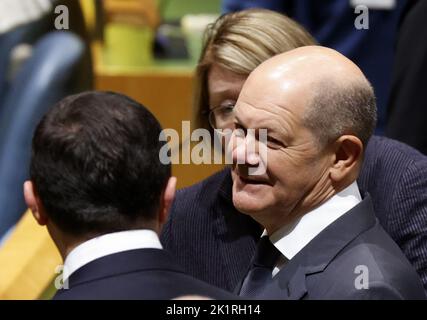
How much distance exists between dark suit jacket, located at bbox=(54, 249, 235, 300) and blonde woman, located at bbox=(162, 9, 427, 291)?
50 cm

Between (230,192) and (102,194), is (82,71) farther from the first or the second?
(102,194)

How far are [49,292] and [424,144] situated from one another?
1.08m

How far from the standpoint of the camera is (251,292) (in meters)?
1.80

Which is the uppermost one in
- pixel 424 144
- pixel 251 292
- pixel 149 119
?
pixel 149 119

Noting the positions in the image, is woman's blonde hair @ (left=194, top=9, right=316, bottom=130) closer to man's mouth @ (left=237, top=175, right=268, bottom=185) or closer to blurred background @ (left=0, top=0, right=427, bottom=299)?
man's mouth @ (left=237, top=175, right=268, bottom=185)

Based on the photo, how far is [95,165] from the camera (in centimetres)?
149

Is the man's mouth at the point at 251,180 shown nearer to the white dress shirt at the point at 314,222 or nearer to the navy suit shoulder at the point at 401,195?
the white dress shirt at the point at 314,222

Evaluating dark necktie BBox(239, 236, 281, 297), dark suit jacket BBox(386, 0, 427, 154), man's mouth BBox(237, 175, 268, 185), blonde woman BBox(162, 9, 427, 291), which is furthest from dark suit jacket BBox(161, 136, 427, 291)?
dark suit jacket BBox(386, 0, 427, 154)

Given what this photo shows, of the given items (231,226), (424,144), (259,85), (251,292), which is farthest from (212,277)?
(424,144)

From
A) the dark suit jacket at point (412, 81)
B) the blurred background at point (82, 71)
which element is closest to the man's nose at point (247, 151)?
the blurred background at point (82, 71)

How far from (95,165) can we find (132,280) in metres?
0.17

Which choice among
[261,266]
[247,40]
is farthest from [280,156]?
[247,40]
